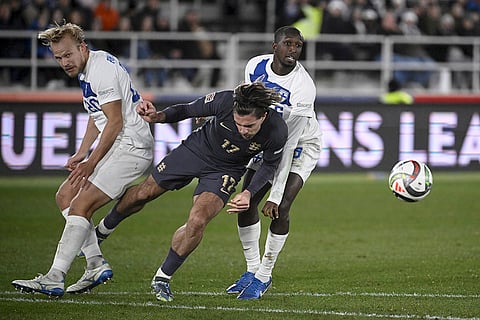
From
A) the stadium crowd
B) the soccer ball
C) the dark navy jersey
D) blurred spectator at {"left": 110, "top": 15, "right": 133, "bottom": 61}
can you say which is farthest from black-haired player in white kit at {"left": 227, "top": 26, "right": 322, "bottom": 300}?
blurred spectator at {"left": 110, "top": 15, "right": 133, "bottom": 61}

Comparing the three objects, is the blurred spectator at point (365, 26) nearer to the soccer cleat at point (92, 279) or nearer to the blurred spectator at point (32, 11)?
the blurred spectator at point (32, 11)

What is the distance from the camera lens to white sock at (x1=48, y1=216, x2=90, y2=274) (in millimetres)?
8383

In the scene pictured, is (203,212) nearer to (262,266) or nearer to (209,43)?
(262,266)

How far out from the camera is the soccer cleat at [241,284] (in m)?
9.01

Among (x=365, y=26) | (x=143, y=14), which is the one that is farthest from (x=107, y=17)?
(x=365, y=26)

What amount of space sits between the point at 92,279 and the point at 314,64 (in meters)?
12.7

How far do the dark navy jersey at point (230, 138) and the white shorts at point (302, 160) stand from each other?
66 centimetres

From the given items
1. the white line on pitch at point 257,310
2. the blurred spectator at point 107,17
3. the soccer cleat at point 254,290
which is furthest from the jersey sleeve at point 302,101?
the blurred spectator at point 107,17

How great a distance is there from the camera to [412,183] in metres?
9.68

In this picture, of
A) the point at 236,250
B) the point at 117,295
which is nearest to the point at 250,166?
the point at 117,295

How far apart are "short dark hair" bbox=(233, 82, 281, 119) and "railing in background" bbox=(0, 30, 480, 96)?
12178 mm

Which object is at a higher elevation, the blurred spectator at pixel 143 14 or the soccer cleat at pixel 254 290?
the blurred spectator at pixel 143 14

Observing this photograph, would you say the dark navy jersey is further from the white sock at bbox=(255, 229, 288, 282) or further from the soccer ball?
the soccer ball

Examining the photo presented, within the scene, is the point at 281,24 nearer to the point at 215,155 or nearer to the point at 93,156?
the point at 215,155
